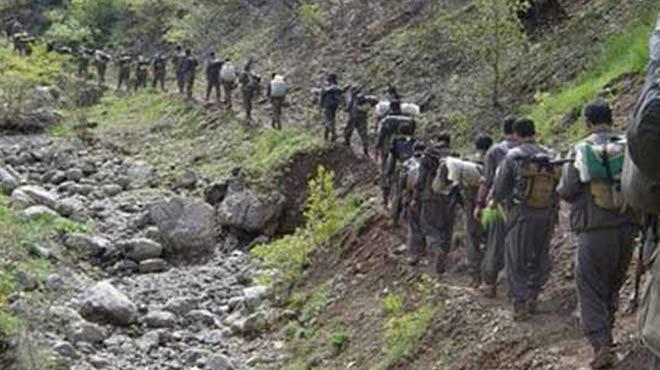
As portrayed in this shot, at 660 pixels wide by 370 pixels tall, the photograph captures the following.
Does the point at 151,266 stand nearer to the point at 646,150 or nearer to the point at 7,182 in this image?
the point at 7,182

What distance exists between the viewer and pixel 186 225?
57.8 feet

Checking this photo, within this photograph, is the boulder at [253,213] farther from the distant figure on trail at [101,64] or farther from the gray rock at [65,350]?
the distant figure on trail at [101,64]

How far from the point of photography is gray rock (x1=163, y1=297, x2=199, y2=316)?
562 inches

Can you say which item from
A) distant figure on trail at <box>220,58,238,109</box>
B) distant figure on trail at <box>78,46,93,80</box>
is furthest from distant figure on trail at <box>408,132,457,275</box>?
distant figure on trail at <box>78,46,93,80</box>

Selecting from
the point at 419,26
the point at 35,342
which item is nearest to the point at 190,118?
the point at 419,26

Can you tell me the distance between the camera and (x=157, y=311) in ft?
46.3

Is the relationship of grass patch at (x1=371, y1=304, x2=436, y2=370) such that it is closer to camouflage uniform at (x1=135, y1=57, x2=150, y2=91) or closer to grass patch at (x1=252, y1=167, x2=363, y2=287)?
grass patch at (x1=252, y1=167, x2=363, y2=287)

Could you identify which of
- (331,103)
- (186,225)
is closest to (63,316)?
(186,225)

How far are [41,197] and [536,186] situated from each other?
13.4 metres

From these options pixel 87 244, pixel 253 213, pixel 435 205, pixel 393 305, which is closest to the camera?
pixel 435 205

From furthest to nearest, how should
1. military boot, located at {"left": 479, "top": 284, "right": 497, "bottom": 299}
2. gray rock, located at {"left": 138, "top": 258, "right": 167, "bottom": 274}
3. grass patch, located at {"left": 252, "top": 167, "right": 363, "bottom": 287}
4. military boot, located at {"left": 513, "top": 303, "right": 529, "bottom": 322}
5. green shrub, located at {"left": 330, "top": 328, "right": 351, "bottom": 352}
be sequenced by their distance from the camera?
1. gray rock, located at {"left": 138, "top": 258, "right": 167, "bottom": 274}
2. grass patch, located at {"left": 252, "top": 167, "right": 363, "bottom": 287}
3. green shrub, located at {"left": 330, "top": 328, "right": 351, "bottom": 352}
4. military boot, located at {"left": 479, "top": 284, "right": 497, "bottom": 299}
5. military boot, located at {"left": 513, "top": 303, "right": 529, "bottom": 322}

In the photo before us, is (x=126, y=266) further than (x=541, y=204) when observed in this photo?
Yes

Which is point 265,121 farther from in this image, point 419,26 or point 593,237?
point 593,237

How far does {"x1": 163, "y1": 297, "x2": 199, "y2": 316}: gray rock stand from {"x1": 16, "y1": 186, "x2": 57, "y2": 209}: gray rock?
588 centimetres
